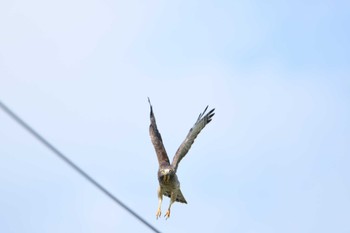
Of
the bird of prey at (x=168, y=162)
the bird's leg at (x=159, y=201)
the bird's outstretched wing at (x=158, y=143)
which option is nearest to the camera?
the bird's leg at (x=159, y=201)

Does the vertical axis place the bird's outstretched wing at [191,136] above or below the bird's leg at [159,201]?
above

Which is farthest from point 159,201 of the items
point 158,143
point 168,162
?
point 158,143

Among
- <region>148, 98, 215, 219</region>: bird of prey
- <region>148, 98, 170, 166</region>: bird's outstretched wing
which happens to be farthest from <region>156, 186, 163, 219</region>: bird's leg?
<region>148, 98, 170, 166</region>: bird's outstretched wing

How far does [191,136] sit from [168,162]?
1209 mm

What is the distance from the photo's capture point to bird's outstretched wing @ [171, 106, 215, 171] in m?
22.0

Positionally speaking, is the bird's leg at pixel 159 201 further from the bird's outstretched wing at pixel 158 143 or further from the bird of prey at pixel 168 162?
the bird's outstretched wing at pixel 158 143

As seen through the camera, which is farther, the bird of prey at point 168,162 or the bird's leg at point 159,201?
the bird of prey at point 168,162

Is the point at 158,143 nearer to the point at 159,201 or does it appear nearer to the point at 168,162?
the point at 168,162

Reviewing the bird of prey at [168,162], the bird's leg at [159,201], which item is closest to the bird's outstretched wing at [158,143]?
the bird of prey at [168,162]

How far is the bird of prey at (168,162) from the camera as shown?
826 inches

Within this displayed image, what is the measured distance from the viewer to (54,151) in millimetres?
6180

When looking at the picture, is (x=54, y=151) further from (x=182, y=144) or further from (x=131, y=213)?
(x=182, y=144)

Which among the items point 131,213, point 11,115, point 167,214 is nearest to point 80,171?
point 11,115

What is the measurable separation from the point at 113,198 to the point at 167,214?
13.3 meters
